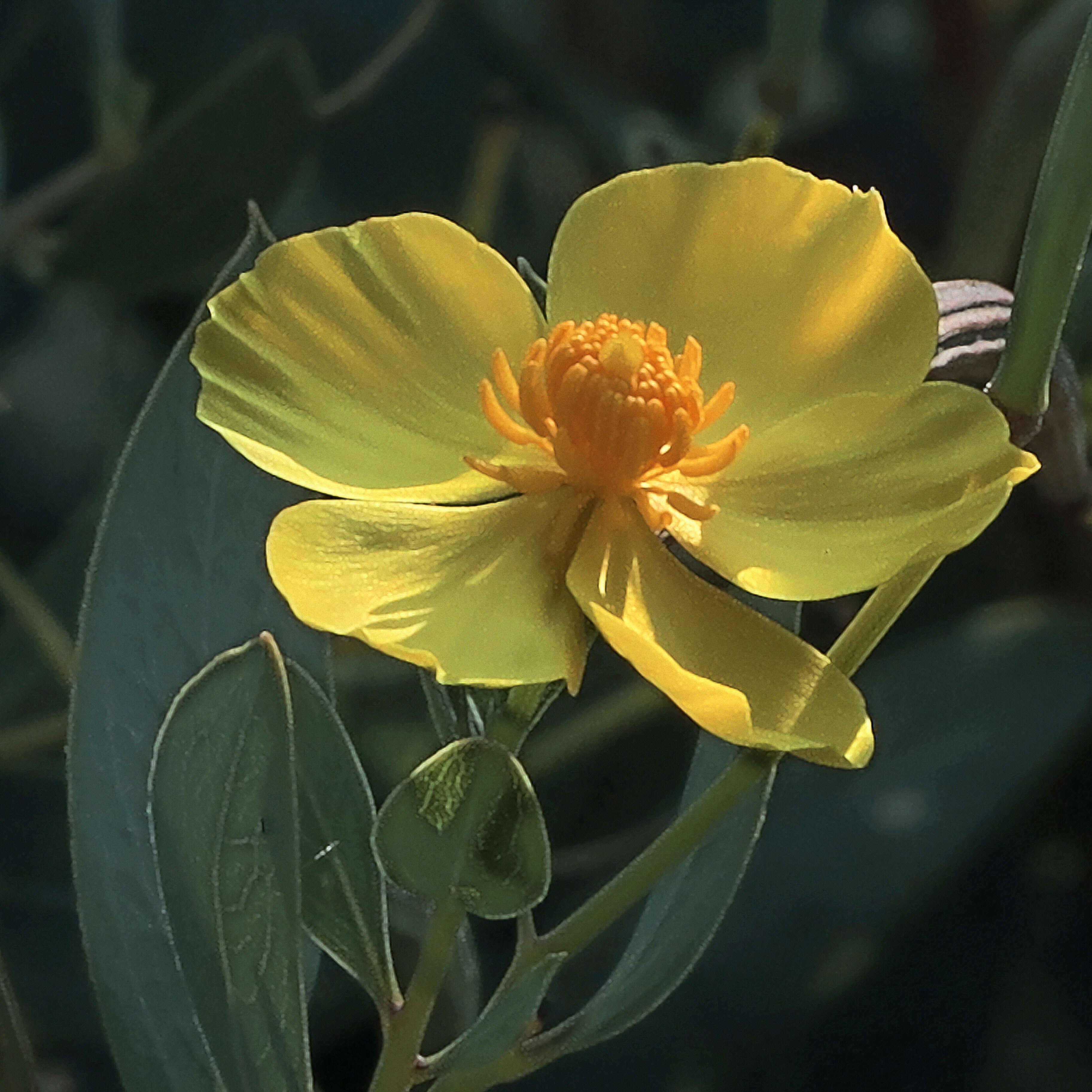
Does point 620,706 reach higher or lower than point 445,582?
lower

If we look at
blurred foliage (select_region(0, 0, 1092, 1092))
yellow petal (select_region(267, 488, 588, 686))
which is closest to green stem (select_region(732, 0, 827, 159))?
blurred foliage (select_region(0, 0, 1092, 1092))

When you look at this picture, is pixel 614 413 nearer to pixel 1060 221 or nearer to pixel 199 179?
pixel 1060 221

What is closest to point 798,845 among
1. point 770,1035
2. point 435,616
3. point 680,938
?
point 770,1035

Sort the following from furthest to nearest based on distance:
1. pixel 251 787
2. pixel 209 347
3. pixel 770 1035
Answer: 1. pixel 770 1035
2. pixel 209 347
3. pixel 251 787

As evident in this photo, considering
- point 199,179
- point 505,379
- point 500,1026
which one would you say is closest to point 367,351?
point 505,379

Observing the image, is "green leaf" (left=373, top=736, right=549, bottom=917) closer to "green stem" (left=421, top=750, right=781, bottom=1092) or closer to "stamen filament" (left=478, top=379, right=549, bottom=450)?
"green stem" (left=421, top=750, right=781, bottom=1092)

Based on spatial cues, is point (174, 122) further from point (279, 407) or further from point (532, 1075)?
point (532, 1075)
